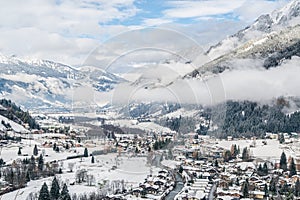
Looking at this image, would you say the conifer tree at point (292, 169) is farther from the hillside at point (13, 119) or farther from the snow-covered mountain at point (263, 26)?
the snow-covered mountain at point (263, 26)

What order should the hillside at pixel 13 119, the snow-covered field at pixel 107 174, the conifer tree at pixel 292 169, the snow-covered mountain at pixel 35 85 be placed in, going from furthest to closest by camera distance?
the snow-covered mountain at pixel 35 85, the hillside at pixel 13 119, the conifer tree at pixel 292 169, the snow-covered field at pixel 107 174

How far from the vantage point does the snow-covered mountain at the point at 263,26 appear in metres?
54.7

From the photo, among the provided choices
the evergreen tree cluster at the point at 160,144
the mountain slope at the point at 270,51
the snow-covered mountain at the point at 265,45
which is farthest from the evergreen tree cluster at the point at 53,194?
the mountain slope at the point at 270,51

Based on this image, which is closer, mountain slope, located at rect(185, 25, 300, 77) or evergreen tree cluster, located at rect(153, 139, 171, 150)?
evergreen tree cluster, located at rect(153, 139, 171, 150)

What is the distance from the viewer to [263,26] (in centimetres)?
5912

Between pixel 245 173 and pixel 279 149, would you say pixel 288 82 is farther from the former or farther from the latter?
pixel 245 173

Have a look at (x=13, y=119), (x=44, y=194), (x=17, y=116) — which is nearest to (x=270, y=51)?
(x=17, y=116)

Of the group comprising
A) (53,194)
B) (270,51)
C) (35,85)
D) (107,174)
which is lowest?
(53,194)

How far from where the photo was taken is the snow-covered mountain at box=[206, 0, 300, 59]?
2153 inches

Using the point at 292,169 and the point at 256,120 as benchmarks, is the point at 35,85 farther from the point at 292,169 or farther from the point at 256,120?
the point at 292,169

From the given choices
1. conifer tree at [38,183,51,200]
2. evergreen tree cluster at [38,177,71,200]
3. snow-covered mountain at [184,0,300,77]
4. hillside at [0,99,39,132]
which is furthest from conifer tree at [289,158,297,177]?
hillside at [0,99,39,132]

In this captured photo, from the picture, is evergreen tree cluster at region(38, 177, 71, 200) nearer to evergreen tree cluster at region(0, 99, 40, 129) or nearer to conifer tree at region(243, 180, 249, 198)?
conifer tree at region(243, 180, 249, 198)

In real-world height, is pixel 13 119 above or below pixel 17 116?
below

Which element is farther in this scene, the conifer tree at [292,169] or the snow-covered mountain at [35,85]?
the snow-covered mountain at [35,85]
